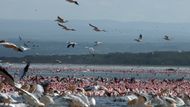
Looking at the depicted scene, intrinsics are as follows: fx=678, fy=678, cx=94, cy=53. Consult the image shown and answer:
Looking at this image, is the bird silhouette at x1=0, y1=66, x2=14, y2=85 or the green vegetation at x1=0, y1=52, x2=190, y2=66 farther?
the green vegetation at x1=0, y1=52, x2=190, y2=66

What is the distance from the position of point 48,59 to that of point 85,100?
107509 millimetres

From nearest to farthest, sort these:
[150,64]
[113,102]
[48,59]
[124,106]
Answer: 1. [124,106]
2. [113,102]
3. [150,64]
4. [48,59]

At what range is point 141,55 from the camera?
12962cm

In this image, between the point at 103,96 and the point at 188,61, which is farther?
the point at 188,61

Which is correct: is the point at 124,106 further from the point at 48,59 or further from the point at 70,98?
the point at 48,59

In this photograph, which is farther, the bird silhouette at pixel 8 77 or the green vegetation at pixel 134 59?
the green vegetation at pixel 134 59

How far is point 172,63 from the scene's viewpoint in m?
125

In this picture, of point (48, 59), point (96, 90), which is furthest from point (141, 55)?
point (96, 90)

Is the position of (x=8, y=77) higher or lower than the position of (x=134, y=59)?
lower

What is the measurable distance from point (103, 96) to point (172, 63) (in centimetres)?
8716

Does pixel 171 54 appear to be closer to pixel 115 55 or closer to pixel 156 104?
pixel 115 55

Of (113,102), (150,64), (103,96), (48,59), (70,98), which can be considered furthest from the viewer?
(48,59)

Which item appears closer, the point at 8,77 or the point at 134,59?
the point at 8,77

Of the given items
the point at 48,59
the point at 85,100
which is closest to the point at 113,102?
the point at 85,100
